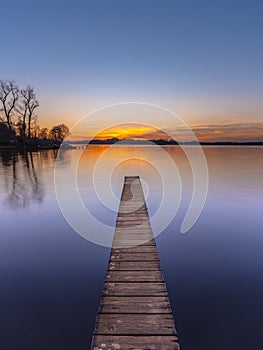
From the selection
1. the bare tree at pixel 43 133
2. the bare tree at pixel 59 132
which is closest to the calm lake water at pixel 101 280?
the bare tree at pixel 59 132

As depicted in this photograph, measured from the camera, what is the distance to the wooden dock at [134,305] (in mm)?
2834

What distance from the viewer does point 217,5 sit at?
17.1m

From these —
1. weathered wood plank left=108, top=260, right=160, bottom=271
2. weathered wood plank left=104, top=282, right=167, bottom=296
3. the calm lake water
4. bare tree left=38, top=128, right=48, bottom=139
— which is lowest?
the calm lake water

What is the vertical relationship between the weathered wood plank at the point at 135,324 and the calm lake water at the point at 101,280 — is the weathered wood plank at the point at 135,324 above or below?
above

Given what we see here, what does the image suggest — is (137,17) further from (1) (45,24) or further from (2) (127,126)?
(2) (127,126)

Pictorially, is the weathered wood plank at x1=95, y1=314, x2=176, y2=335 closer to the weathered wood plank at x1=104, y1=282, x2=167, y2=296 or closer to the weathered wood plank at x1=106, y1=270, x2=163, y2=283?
the weathered wood plank at x1=104, y1=282, x2=167, y2=296

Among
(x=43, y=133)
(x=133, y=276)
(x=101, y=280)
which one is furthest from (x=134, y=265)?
(x=43, y=133)

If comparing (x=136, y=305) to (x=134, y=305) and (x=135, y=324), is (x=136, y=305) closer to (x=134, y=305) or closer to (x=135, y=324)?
(x=134, y=305)

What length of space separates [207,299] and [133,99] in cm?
3402

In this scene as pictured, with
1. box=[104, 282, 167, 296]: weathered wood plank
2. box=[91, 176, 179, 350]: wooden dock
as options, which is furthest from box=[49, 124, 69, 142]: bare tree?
box=[104, 282, 167, 296]: weathered wood plank

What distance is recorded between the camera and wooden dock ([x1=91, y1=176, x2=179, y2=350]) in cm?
283

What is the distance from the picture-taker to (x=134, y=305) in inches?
137

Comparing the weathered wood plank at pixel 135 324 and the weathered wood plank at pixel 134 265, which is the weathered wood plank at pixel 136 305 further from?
the weathered wood plank at pixel 134 265

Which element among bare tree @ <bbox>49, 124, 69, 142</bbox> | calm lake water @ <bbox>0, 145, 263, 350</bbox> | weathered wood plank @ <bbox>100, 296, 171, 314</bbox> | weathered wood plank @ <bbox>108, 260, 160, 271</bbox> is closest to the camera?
weathered wood plank @ <bbox>100, 296, 171, 314</bbox>
